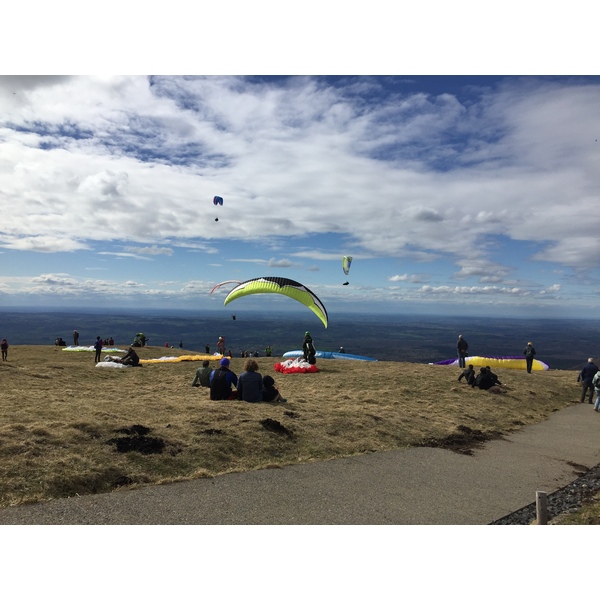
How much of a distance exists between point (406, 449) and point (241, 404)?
19.5ft

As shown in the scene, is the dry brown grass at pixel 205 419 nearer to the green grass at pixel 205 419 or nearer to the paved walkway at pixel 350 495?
the green grass at pixel 205 419

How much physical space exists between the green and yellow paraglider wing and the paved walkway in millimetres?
16199

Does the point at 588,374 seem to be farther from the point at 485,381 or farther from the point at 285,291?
the point at 285,291

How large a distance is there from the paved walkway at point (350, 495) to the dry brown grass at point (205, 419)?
59cm

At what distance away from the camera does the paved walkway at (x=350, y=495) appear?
23.7 feet

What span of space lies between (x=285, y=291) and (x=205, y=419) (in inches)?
614

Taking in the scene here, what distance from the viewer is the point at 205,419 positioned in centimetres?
1246

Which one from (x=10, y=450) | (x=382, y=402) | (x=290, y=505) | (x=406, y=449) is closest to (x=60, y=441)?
(x=10, y=450)

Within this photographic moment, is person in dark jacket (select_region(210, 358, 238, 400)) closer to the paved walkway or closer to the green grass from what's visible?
the green grass

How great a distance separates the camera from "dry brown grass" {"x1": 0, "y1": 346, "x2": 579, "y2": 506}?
8711 millimetres

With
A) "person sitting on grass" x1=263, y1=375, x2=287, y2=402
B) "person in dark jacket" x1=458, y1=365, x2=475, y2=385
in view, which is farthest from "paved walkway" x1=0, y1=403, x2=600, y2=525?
"person in dark jacket" x1=458, y1=365, x2=475, y2=385

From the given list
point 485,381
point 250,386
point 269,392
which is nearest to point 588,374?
point 485,381

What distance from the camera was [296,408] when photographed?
15219 mm

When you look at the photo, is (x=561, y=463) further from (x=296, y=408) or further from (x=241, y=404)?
(x=241, y=404)
